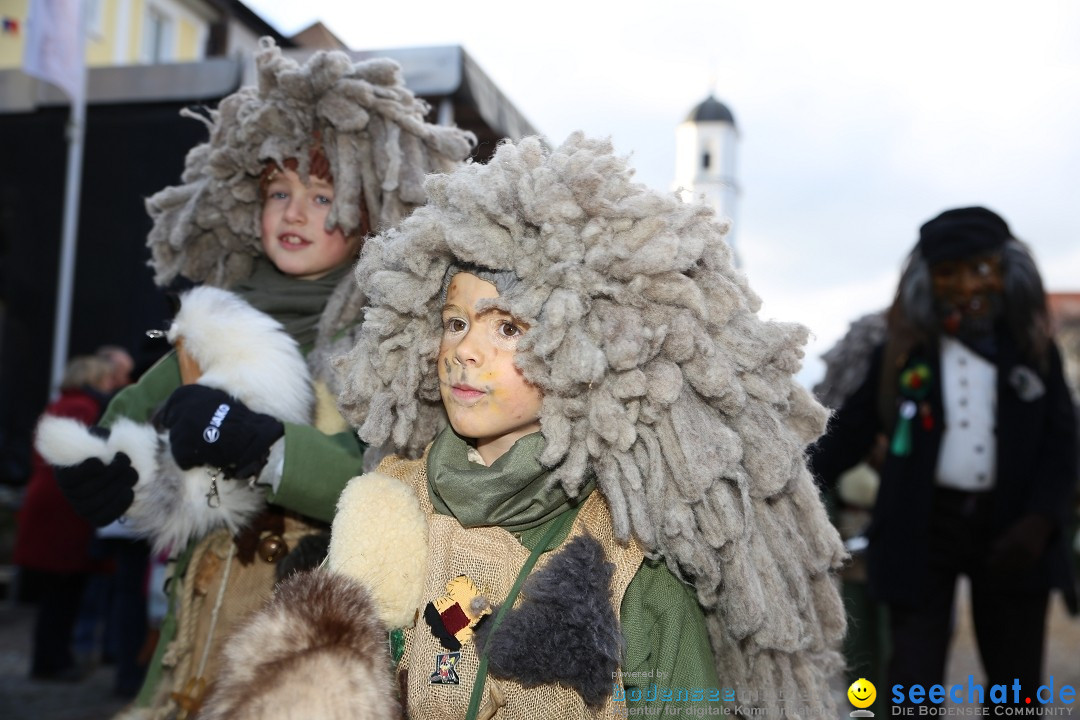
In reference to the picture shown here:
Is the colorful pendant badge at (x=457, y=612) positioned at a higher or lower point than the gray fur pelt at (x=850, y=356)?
lower

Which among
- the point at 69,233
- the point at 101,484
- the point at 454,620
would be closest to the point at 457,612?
the point at 454,620

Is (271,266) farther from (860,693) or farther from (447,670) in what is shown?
(860,693)

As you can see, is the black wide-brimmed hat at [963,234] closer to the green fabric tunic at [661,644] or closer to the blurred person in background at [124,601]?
the green fabric tunic at [661,644]

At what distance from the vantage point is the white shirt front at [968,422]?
3545mm

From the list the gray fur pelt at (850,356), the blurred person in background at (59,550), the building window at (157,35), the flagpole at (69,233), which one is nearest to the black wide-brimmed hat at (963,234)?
the gray fur pelt at (850,356)

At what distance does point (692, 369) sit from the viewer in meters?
1.88

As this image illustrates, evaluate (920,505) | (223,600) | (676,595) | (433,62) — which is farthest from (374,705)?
(433,62)

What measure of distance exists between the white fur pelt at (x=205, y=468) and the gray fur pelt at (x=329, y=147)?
175 mm

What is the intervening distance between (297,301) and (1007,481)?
7.99 ft

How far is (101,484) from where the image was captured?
96.0 inches

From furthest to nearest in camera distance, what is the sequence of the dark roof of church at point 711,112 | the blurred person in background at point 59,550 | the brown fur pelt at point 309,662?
1. the dark roof of church at point 711,112
2. the blurred person in background at point 59,550
3. the brown fur pelt at point 309,662

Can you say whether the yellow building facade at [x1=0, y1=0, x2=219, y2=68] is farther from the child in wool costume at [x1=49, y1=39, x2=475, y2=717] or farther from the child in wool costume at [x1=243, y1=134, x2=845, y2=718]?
the child in wool costume at [x1=243, y1=134, x2=845, y2=718]

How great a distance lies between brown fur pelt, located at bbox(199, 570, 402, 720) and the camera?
151 centimetres

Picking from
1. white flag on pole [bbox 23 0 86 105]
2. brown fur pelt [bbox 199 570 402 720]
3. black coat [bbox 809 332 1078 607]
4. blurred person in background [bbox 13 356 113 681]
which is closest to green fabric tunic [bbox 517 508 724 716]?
brown fur pelt [bbox 199 570 402 720]
